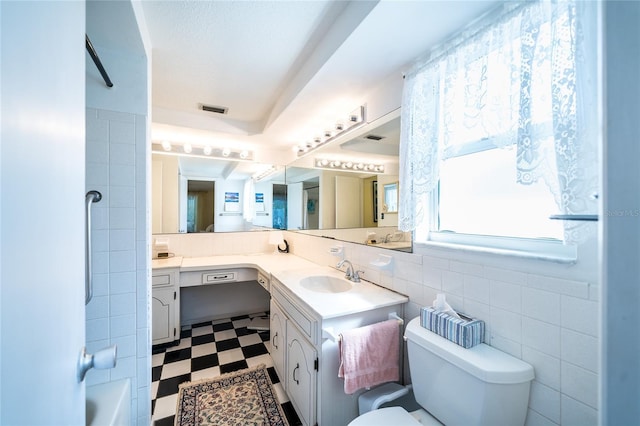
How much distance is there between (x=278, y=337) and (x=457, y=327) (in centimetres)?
122

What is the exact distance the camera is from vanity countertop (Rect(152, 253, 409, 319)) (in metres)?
1.26

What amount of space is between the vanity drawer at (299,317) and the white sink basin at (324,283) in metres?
0.19

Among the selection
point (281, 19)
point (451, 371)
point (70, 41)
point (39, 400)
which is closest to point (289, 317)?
point (451, 371)

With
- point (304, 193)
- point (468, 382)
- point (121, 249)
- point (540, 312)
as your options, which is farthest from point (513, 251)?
point (304, 193)

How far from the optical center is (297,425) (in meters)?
1.42

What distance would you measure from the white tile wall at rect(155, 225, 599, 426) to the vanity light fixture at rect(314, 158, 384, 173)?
71 centimetres

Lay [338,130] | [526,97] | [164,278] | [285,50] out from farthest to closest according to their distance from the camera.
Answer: [164,278], [338,130], [285,50], [526,97]

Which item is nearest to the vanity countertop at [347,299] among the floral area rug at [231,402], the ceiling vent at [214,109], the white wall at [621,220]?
the floral area rug at [231,402]

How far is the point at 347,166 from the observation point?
209 cm

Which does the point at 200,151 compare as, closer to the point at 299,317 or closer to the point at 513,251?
the point at 299,317

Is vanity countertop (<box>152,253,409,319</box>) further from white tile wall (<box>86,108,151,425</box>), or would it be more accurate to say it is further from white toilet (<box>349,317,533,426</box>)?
white tile wall (<box>86,108,151,425</box>)

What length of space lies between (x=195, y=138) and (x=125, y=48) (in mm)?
1477

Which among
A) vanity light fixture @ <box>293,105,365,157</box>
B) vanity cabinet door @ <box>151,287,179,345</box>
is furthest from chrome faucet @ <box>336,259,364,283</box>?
vanity cabinet door @ <box>151,287,179,345</box>

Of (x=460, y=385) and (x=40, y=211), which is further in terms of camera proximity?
(x=460, y=385)
